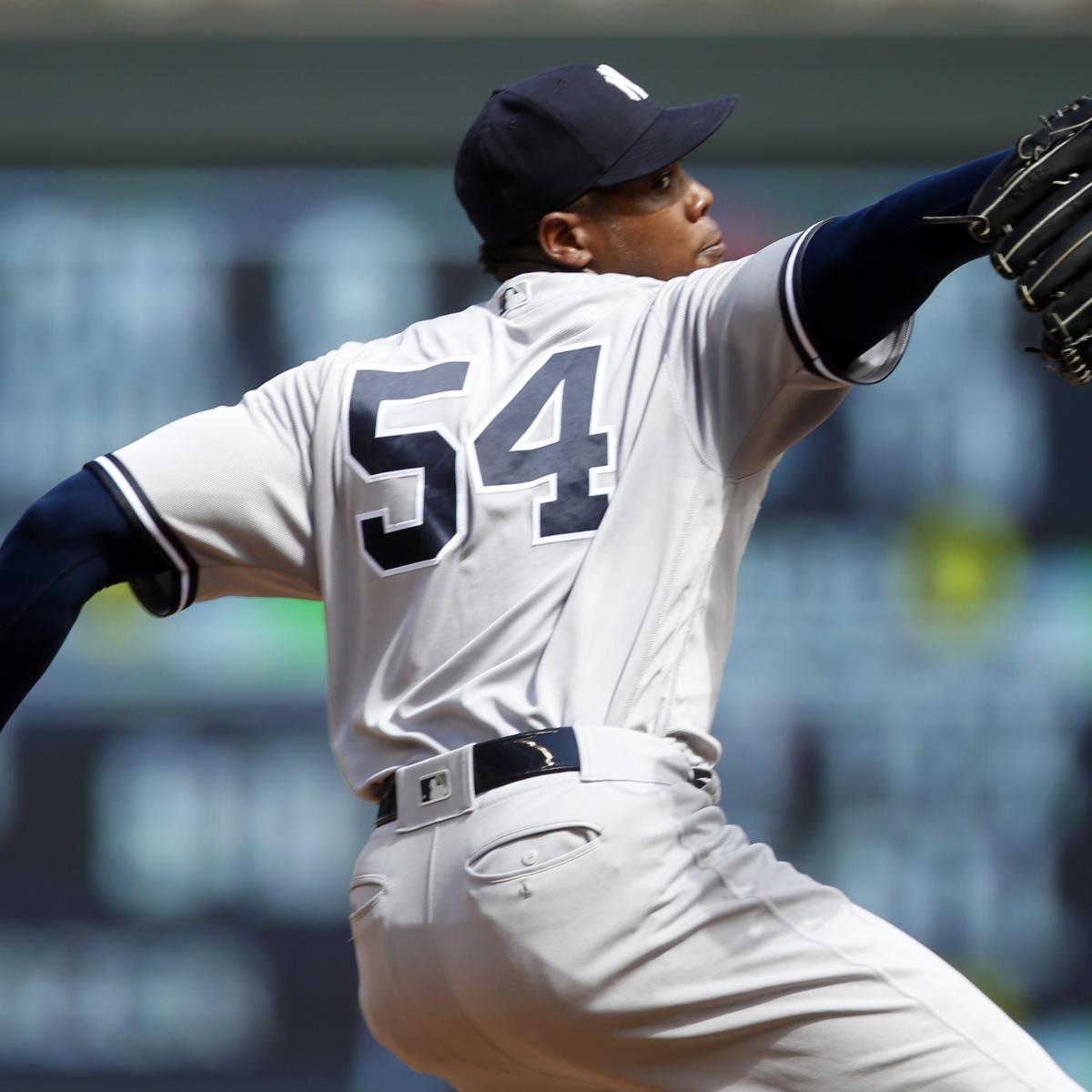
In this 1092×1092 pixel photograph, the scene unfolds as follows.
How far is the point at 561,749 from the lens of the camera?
1949 millimetres

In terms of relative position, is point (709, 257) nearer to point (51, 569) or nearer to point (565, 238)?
point (565, 238)

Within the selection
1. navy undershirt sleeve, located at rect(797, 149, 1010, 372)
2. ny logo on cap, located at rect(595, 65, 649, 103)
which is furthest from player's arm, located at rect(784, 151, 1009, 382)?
ny logo on cap, located at rect(595, 65, 649, 103)

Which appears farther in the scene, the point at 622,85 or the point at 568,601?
the point at 622,85

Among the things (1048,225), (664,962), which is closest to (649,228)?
(1048,225)

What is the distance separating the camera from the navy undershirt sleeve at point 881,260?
190 cm

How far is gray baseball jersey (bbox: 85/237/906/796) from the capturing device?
2.02 m

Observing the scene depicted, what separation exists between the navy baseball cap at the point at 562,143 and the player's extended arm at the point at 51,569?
595mm

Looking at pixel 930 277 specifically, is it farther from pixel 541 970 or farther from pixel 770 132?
pixel 770 132

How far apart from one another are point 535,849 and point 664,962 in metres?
0.15

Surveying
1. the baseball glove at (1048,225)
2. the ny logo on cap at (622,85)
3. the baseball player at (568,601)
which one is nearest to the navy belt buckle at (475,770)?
the baseball player at (568,601)

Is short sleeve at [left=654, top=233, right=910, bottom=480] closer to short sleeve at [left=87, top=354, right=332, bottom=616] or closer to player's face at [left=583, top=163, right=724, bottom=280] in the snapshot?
player's face at [left=583, top=163, right=724, bottom=280]

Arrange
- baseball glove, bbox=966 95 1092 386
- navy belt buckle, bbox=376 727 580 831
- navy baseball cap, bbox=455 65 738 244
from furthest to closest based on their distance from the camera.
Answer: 1. navy baseball cap, bbox=455 65 738 244
2. navy belt buckle, bbox=376 727 580 831
3. baseball glove, bbox=966 95 1092 386

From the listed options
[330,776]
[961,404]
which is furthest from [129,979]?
[961,404]

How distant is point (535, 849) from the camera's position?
1.90 m
